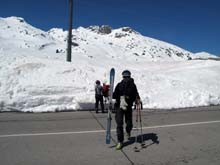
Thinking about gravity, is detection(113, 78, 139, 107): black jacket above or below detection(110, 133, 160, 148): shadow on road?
above

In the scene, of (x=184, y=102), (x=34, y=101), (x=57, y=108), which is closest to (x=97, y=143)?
(x=57, y=108)

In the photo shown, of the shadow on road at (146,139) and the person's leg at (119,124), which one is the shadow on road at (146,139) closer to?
the shadow on road at (146,139)

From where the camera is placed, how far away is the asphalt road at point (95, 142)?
18.3 feet

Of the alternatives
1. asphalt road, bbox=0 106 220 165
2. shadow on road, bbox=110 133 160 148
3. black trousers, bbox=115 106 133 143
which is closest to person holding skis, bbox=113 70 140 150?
black trousers, bbox=115 106 133 143

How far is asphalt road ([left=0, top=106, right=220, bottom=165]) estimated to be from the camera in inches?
220

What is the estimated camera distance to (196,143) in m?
6.81

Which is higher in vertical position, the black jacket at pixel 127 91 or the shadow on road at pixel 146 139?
the black jacket at pixel 127 91

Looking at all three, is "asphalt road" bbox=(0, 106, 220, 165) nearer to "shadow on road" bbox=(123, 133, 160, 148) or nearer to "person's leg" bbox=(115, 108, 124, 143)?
"shadow on road" bbox=(123, 133, 160, 148)

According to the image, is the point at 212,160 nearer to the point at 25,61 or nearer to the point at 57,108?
the point at 57,108

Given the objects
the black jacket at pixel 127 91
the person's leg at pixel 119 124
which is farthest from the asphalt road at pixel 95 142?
the black jacket at pixel 127 91

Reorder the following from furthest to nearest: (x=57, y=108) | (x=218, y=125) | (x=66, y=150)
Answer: (x=57, y=108)
(x=218, y=125)
(x=66, y=150)

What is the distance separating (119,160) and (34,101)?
744 centimetres

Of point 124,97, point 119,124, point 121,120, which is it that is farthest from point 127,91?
point 119,124

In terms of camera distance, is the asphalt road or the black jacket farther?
the black jacket
